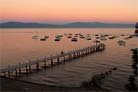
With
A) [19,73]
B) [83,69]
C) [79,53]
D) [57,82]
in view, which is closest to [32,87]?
[57,82]

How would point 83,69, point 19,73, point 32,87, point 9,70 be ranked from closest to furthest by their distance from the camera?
1. point 32,87
2. point 9,70
3. point 19,73
4. point 83,69

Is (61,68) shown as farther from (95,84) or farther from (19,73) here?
(95,84)

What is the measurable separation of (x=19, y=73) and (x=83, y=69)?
1230 centimetres

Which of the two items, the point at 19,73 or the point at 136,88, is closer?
the point at 136,88

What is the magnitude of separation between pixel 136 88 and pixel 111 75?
833 centimetres

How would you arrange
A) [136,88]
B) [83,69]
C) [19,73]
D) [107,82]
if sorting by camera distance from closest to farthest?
[136,88]
[107,82]
[19,73]
[83,69]

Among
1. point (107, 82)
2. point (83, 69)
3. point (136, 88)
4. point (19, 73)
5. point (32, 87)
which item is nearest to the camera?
point (32, 87)

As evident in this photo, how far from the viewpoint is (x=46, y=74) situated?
41094 mm

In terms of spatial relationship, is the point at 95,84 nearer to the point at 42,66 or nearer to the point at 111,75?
the point at 111,75

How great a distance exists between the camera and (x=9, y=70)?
123 ft

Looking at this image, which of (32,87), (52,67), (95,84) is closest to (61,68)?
(52,67)

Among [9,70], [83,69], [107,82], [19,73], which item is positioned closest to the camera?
[107,82]

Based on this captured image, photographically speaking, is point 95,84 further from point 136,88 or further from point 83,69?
point 83,69

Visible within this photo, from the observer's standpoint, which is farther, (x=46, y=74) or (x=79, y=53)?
(x=79, y=53)
